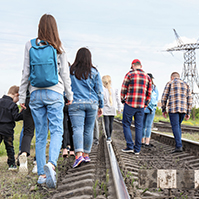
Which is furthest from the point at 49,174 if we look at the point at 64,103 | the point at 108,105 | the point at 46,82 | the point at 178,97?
the point at 108,105

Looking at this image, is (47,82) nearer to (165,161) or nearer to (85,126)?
(85,126)

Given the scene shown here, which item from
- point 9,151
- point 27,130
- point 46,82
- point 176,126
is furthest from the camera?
point 176,126

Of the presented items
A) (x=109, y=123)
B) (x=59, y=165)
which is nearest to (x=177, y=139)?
(x=109, y=123)

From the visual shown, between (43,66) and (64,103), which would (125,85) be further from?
(43,66)

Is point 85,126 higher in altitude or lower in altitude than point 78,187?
higher

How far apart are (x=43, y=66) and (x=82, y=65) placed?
1.50m

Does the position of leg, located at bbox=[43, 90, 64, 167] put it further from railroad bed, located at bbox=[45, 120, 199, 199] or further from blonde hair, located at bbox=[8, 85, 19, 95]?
blonde hair, located at bbox=[8, 85, 19, 95]

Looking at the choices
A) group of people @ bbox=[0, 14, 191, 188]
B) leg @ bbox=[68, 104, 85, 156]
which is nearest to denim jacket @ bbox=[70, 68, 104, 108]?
group of people @ bbox=[0, 14, 191, 188]

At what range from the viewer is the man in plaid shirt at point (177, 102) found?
23.2 ft

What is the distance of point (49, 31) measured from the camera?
371 centimetres

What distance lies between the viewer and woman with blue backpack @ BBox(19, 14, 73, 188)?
3.53 metres

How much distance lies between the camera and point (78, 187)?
11.8 ft

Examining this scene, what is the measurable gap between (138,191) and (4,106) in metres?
2.75

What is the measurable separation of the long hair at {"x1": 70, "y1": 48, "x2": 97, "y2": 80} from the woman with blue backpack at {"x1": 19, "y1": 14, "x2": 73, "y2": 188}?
1012 millimetres
